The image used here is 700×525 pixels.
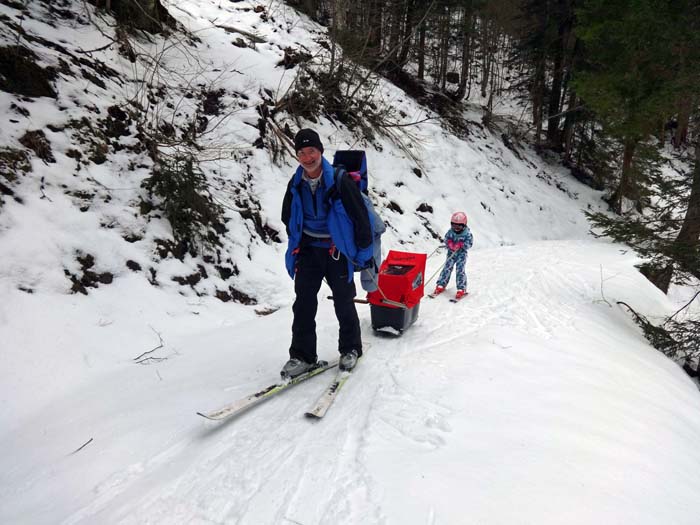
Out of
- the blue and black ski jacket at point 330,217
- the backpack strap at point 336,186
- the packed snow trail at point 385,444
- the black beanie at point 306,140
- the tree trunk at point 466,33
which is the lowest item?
the packed snow trail at point 385,444

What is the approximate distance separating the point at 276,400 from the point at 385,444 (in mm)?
1058

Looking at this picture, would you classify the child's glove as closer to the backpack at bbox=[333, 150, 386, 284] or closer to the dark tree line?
the backpack at bbox=[333, 150, 386, 284]

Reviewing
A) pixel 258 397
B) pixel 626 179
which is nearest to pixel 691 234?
pixel 258 397

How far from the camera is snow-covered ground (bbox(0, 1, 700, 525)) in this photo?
7.27 feet

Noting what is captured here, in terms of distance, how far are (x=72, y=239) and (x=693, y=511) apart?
19.7 feet

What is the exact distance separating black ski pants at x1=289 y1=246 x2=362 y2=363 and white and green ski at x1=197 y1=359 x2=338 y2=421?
0.14m

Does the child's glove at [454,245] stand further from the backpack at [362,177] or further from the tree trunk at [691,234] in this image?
the tree trunk at [691,234]

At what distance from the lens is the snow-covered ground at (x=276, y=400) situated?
2.21m

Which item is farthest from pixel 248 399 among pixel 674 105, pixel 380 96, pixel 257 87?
pixel 380 96

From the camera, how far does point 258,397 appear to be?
3107 mm

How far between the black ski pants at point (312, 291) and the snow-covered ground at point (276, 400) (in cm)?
37

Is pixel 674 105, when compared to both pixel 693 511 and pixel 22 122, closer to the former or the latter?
pixel 693 511

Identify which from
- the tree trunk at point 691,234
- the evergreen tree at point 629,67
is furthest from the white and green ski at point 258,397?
the evergreen tree at point 629,67

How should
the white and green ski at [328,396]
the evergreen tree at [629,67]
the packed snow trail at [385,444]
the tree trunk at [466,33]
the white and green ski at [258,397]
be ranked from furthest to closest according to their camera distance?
1. the tree trunk at [466,33]
2. the evergreen tree at [629,67]
3. the white and green ski at [328,396]
4. the white and green ski at [258,397]
5. the packed snow trail at [385,444]
